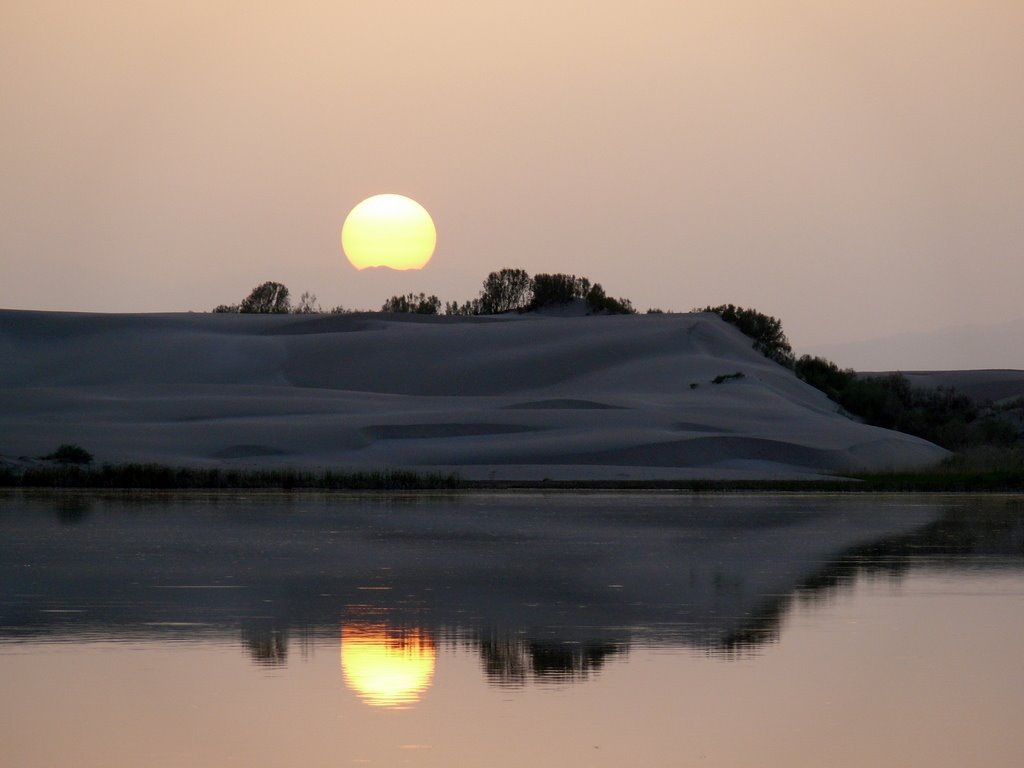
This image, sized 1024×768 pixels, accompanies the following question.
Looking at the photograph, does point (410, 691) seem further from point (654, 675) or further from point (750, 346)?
point (750, 346)

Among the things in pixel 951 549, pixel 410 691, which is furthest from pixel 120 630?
pixel 951 549

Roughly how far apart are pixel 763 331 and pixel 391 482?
41.1m

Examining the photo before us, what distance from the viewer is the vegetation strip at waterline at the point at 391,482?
132ft

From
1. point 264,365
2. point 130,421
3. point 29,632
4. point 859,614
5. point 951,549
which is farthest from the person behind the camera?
point 264,365

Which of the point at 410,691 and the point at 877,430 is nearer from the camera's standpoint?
the point at 410,691

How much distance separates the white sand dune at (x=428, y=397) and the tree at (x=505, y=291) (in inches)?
177

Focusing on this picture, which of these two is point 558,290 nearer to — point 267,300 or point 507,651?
point 267,300

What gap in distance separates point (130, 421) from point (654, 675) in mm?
47342

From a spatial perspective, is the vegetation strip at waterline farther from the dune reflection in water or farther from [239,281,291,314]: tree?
[239,281,291,314]: tree

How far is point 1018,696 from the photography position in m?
10.7

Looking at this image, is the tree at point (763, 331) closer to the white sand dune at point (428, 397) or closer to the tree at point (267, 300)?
the white sand dune at point (428, 397)

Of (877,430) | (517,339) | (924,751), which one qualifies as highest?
(517,339)

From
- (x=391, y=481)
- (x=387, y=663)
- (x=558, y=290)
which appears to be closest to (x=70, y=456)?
(x=391, y=481)

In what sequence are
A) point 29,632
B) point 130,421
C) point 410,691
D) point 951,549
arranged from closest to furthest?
1. point 410,691
2. point 29,632
3. point 951,549
4. point 130,421
